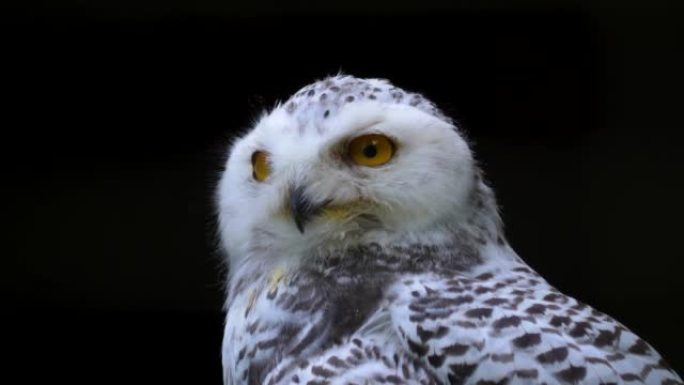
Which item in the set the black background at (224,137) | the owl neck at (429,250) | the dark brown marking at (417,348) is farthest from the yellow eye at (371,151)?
the black background at (224,137)

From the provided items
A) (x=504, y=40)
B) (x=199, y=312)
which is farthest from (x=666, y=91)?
(x=199, y=312)

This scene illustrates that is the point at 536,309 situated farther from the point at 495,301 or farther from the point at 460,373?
the point at 460,373

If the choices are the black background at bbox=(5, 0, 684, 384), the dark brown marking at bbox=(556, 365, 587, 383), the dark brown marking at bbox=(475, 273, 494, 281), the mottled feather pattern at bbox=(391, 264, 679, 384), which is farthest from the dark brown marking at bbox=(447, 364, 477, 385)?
the black background at bbox=(5, 0, 684, 384)

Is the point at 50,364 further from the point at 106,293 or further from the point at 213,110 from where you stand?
the point at 213,110

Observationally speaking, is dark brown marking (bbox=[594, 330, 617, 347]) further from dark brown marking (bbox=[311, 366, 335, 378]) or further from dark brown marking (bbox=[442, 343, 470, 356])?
dark brown marking (bbox=[311, 366, 335, 378])

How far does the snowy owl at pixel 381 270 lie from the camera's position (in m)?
1.35

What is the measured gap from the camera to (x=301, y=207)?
5.17 feet

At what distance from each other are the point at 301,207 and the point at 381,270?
0.51 ft

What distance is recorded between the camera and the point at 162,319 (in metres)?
2.86

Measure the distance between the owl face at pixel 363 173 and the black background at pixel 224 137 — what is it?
921 mm

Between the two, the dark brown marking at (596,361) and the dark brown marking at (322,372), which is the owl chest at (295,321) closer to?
the dark brown marking at (322,372)

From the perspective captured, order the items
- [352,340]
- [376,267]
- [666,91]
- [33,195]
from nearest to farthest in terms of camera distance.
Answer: [352,340] < [376,267] < [666,91] < [33,195]

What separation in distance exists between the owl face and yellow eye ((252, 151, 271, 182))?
3 centimetres

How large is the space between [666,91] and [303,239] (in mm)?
1369
